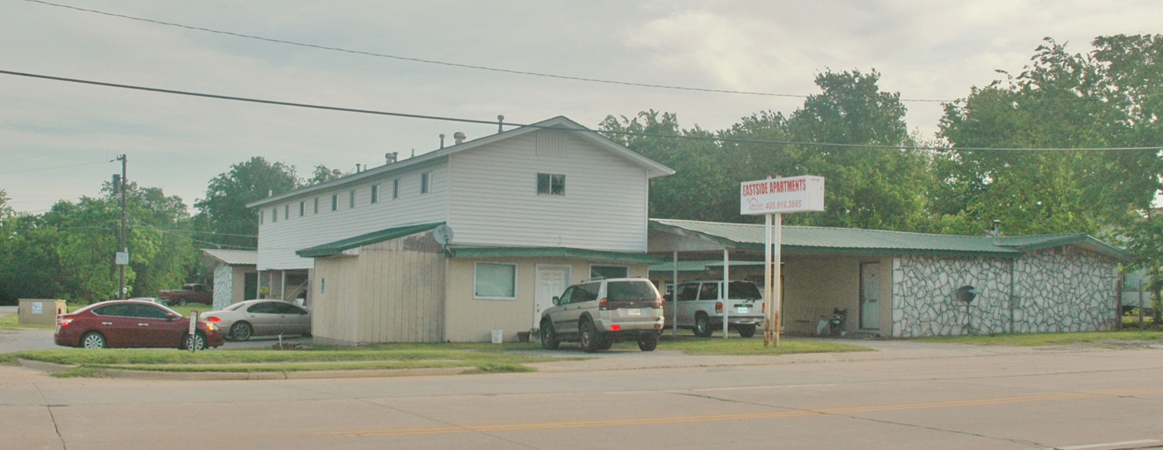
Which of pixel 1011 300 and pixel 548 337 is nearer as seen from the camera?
pixel 548 337

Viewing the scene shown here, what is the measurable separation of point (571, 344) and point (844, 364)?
8420mm

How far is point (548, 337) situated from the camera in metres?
26.8

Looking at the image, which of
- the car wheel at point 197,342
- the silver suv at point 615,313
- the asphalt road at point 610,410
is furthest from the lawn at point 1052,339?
the car wheel at point 197,342

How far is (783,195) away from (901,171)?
42.4 metres

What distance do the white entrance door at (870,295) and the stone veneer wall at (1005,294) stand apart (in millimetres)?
960

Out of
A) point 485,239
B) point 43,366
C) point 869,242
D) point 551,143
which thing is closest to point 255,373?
point 43,366

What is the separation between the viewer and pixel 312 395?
1487 cm

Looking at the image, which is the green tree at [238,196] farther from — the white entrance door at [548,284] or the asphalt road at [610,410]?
the asphalt road at [610,410]

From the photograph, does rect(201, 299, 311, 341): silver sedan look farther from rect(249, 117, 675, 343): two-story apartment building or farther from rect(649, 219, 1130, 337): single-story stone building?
rect(649, 219, 1130, 337): single-story stone building

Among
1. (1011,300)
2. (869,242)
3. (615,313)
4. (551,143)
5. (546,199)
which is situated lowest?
(615,313)

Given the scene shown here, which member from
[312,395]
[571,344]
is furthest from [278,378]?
[571,344]

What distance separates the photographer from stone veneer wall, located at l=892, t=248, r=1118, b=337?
32.8m

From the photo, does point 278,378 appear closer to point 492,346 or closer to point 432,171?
point 492,346

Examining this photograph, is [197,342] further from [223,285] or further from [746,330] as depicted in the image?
[223,285]
